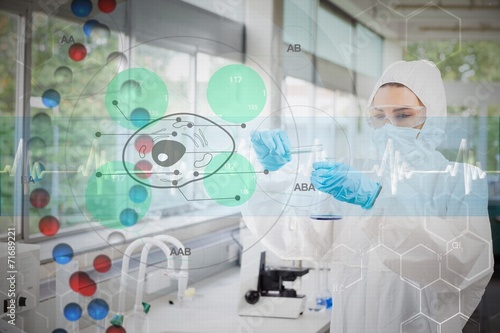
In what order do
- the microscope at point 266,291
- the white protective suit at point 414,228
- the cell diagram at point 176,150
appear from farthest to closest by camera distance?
1. the microscope at point 266,291
2. the cell diagram at point 176,150
3. the white protective suit at point 414,228

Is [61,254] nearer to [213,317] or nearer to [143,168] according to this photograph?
[143,168]

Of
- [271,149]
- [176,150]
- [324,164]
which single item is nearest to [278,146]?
→ [271,149]

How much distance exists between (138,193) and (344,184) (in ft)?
2.01

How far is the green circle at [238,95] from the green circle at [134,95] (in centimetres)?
15

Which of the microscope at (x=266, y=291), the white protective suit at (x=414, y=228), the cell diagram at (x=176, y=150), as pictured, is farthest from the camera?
the microscope at (x=266, y=291)

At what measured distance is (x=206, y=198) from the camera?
1.88 meters

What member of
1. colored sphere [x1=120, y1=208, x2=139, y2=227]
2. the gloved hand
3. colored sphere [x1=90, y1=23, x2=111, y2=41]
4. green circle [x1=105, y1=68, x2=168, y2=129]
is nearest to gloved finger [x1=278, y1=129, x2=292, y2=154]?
the gloved hand

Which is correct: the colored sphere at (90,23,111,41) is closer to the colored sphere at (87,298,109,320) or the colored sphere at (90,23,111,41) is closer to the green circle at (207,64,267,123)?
the green circle at (207,64,267,123)

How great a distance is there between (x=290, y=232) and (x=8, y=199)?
2.85 feet

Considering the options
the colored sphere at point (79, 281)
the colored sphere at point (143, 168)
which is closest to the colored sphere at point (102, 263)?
the colored sphere at point (79, 281)

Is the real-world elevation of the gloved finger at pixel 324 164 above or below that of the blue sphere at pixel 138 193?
above

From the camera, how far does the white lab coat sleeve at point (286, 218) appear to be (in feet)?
6.01

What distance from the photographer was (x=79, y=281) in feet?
6.30

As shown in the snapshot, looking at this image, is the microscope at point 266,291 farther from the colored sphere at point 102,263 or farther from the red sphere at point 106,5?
the red sphere at point 106,5
